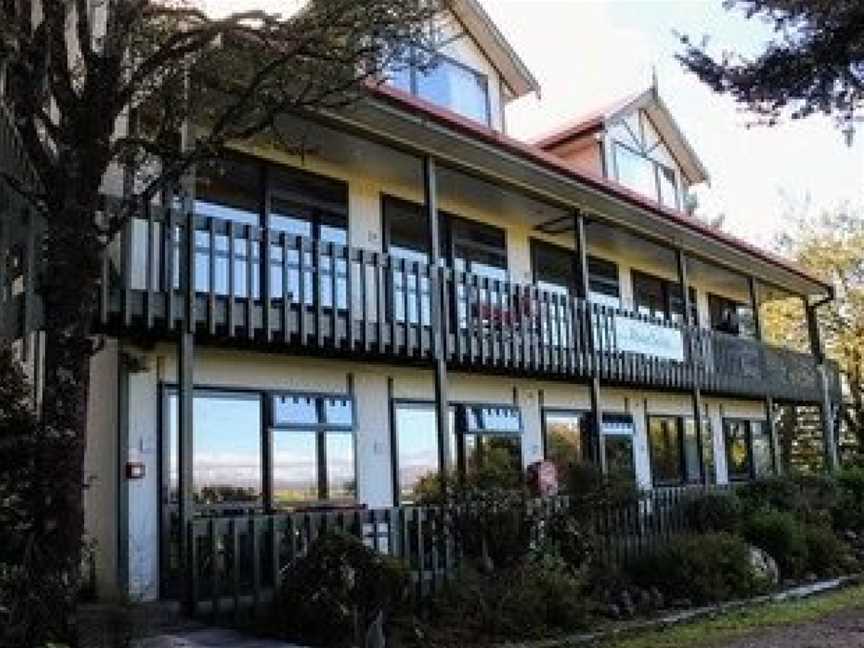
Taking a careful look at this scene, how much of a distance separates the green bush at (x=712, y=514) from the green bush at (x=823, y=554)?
1.36m

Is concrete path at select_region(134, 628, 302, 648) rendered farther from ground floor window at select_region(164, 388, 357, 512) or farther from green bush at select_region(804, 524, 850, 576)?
green bush at select_region(804, 524, 850, 576)

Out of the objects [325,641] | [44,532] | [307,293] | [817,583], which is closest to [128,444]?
[307,293]

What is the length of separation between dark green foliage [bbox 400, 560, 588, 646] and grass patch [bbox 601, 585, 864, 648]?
0.80 meters

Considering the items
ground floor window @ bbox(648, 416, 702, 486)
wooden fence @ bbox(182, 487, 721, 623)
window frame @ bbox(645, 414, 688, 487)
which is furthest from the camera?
ground floor window @ bbox(648, 416, 702, 486)

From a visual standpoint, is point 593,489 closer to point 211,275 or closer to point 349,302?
point 349,302

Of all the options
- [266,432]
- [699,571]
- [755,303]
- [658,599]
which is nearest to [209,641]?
[266,432]

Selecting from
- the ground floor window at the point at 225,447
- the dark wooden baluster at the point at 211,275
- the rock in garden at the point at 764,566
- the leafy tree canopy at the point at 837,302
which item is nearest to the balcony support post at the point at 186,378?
the dark wooden baluster at the point at 211,275

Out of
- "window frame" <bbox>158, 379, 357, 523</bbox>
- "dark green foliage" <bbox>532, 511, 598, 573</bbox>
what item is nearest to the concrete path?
"window frame" <bbox>158, 379, 357, 523</bbox>

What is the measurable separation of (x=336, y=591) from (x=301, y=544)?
135 centimetres

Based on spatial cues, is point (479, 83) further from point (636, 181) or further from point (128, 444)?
point (128, 444)

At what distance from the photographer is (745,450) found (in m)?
29.6

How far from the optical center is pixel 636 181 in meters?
25.9

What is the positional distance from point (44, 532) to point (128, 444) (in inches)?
229

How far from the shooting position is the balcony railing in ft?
39.1
